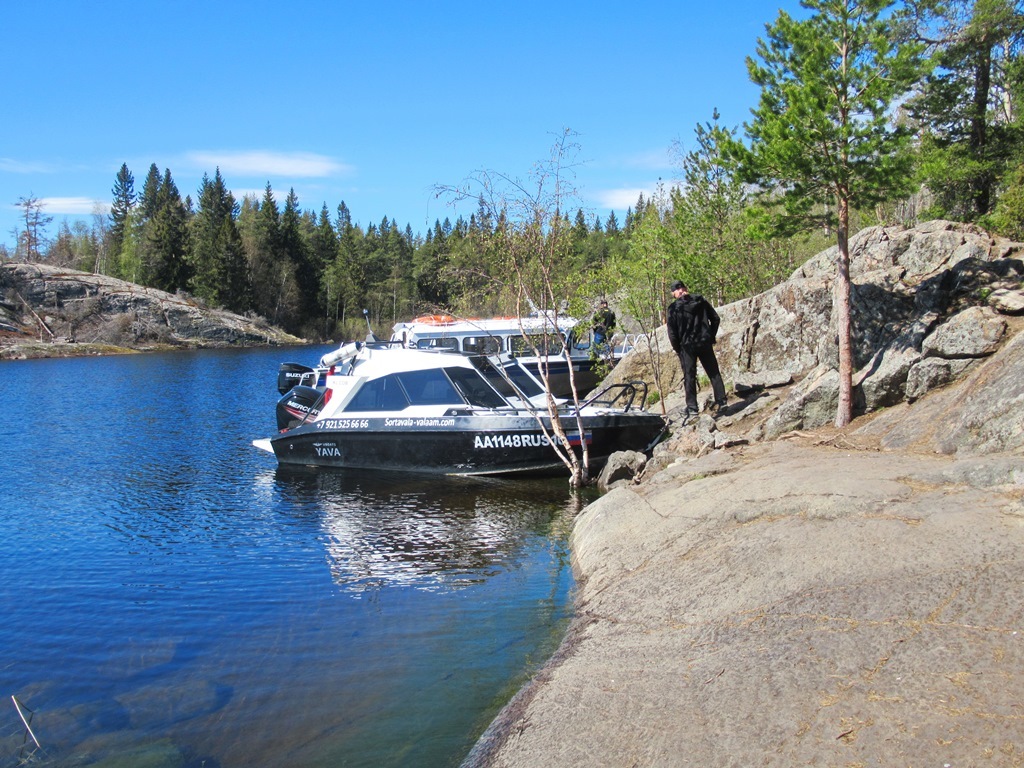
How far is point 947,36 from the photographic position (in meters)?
20.0

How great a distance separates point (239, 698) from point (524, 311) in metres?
11.8

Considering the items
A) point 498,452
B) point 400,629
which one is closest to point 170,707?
point 400,629

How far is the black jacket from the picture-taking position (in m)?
15.0

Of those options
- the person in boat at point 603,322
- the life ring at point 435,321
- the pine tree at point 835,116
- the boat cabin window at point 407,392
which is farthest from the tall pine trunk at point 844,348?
the life ring at point 435,321

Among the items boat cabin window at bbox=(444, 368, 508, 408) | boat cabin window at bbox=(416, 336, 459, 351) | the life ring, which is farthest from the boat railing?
boat cabin window at bbox=(416, 336, 459, 351)

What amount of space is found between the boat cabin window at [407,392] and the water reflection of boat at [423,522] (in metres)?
1.43

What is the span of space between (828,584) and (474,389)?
10754 mm

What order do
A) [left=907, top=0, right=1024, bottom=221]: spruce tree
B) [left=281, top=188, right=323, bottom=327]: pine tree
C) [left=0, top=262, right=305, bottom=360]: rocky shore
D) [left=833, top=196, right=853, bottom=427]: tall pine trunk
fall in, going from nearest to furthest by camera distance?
[left=833, top=196, right=853, bottom=427]: tall pine trunk < [left=907, top=0, right=1024, bottom=221]: spruce tree < [left=0, top=262, right=305, bottom=360]: rocky shore < [left=281, top=188, right=323, bottom=327]: pine tree

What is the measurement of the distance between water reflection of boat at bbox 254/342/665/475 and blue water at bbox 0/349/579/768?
0.46m

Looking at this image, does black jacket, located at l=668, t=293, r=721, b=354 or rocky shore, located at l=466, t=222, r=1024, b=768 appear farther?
black jacket, located at l=668, t=293, r=721, b=354

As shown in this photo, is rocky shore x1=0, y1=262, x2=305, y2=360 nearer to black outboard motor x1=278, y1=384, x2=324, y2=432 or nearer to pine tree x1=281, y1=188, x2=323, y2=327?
pine tree x1=281, y1=188, x2=323, y2=327

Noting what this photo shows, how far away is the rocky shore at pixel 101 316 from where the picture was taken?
7931cm

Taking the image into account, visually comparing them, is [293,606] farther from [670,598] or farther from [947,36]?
[947,36]

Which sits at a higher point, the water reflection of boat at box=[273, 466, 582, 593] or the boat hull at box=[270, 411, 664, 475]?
the boat hull at box=[270, 411, 664, 475]
